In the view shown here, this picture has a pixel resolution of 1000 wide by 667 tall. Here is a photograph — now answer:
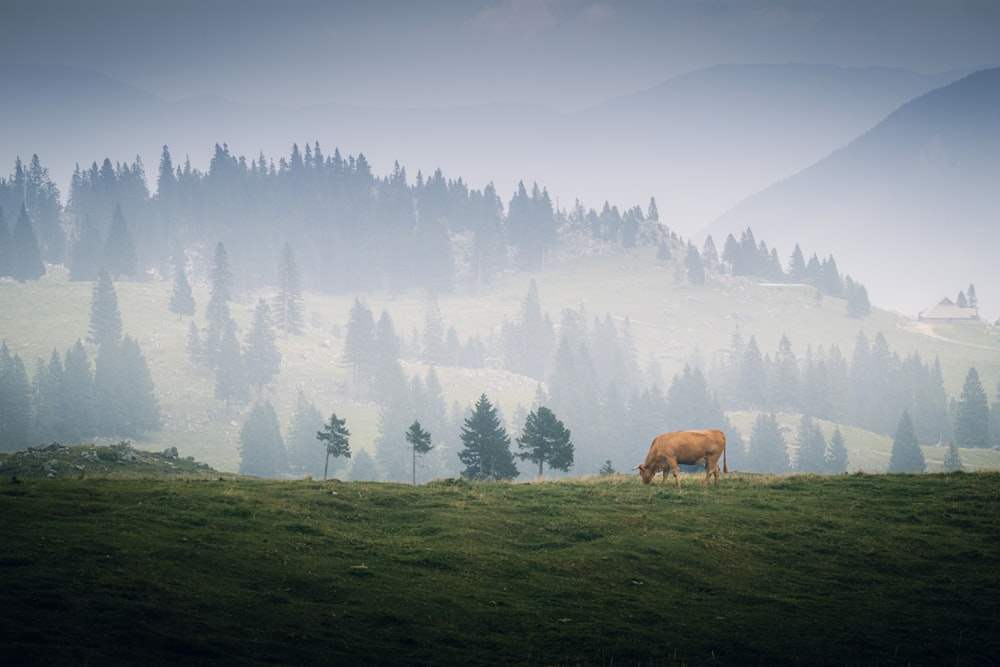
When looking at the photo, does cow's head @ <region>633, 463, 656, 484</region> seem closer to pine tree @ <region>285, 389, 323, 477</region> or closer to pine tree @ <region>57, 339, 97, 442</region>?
pine tree @ <region>285, 389, 323, 477</region>

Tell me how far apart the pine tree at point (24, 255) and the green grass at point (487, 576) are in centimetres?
19699

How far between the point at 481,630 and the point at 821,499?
18.4 m

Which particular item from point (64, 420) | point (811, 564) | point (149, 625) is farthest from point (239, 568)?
point (64, 420)

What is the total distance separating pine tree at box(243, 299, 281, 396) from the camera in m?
153

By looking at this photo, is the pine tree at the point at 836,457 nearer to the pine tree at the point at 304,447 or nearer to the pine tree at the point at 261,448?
the pine tree at the point at 304,447

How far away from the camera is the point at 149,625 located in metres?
14.6

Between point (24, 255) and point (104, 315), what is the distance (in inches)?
2249

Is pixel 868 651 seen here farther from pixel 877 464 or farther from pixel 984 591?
pixel 877 464

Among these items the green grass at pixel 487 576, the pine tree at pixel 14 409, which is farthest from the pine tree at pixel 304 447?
the green grass at pixel 487 576

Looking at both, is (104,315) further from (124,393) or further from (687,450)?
(687,450)

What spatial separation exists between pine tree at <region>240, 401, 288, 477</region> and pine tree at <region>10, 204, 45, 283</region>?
115776 mm

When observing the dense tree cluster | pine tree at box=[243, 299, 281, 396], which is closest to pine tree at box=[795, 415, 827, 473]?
pine tree at box=[243, 299, 281, 396]

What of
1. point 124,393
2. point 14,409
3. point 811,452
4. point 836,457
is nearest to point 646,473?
point 14,409

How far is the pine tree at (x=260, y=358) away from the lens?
15331 cm
